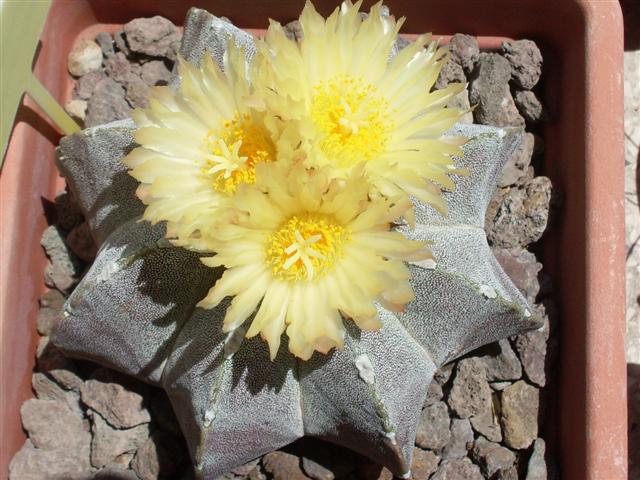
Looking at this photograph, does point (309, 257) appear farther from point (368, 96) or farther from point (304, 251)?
point (368, 96)

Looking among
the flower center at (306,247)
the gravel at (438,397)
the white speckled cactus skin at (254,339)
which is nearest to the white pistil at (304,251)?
the flower center at (306,247)

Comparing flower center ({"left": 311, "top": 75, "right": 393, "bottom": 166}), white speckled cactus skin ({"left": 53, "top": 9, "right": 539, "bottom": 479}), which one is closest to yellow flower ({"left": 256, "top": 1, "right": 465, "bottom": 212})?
flower center ({"left": 311, "top": 75, "right": 393, "bottom": 166})

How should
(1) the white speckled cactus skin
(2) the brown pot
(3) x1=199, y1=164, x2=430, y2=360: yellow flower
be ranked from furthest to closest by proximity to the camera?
(2) the brown pot
(1) the white speckled cactus skin
(3) x1=199, y1=164, x2=430, y2=360: yellow flower

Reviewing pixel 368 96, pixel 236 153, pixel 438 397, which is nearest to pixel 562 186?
pixel 438 397

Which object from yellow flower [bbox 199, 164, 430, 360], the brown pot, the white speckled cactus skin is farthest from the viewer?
the brown pot

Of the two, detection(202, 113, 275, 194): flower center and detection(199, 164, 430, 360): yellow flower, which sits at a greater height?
detection(202, 113, 275, 194): flower center

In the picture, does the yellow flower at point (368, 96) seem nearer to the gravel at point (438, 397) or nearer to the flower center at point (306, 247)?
the flower center at point (306, 247)

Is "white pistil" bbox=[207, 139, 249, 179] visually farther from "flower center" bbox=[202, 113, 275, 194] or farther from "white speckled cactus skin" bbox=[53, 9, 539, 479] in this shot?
"white speckled cactus skin" bbox=[53, 9, 539, 479]

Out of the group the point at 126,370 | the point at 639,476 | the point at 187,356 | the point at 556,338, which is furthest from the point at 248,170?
the point at 639,476
